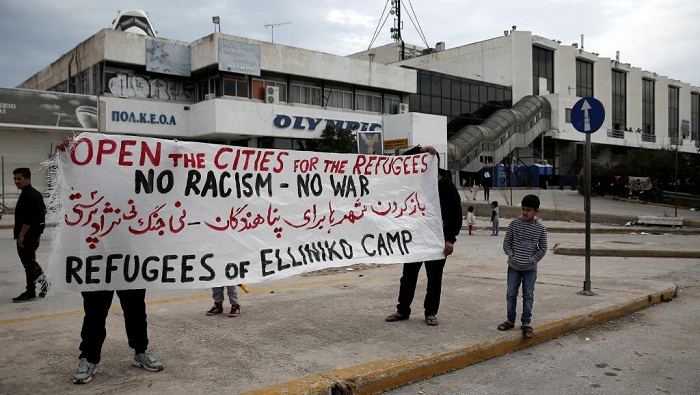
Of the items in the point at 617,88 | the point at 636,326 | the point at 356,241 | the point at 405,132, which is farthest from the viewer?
the point at 617,88

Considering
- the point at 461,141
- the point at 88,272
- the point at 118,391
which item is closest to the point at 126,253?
the point at 88,272

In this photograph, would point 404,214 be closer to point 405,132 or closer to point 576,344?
point 576,344

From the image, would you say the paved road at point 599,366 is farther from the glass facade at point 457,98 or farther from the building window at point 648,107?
the building window at point 648,107

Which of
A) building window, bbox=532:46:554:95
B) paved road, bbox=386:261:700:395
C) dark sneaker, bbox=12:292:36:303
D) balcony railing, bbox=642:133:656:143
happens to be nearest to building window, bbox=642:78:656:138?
balcony railing, bbox=642:133:656:143

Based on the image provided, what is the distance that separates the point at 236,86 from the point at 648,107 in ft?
176

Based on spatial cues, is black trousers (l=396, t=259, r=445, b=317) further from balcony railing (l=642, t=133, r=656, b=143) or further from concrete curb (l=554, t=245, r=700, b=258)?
balcony railing (l=642, t=133, r=656, b=143)

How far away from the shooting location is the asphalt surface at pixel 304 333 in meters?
4.51

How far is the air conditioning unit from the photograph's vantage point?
35.0m

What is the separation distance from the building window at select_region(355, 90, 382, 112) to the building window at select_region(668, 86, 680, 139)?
153 feet

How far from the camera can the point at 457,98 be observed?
159ft

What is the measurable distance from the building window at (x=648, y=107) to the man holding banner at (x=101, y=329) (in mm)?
70899

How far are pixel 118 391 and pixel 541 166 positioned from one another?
44572 millimetres

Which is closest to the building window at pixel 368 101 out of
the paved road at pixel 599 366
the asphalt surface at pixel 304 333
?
the asphalt surface at pixel 304 333

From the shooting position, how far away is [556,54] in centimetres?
5409
